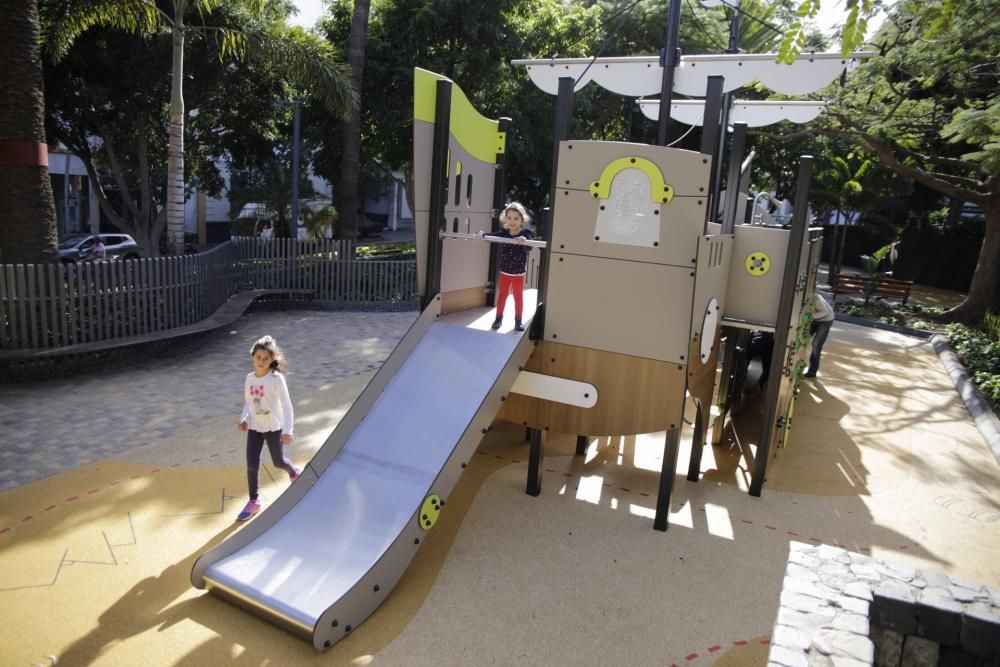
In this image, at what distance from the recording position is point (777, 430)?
7.69 metres

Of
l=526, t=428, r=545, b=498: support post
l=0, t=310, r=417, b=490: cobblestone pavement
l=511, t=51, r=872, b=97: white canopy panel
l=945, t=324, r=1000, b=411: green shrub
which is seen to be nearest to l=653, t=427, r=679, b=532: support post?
l=526, t=428, r=545, b=498: support post

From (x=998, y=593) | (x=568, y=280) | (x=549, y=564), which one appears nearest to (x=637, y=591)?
(x=549, y=564)

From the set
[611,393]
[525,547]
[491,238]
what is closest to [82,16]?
[491,238]

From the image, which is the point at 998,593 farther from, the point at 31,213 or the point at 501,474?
the point at 31,213

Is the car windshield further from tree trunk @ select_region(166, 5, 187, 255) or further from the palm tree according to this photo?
tree trunk @ select_region(166, 5, 187, 255)

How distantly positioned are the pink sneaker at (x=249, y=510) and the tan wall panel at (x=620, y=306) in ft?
8.96

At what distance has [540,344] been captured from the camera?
6.20 m

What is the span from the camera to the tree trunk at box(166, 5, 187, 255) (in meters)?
12.5

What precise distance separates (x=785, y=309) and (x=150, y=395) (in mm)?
7040

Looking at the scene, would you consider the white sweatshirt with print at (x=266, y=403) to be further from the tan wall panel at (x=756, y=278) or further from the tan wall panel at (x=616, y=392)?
the tan wall panel at (x=756, y=278)

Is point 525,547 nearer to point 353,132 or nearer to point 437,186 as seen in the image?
point 437,186

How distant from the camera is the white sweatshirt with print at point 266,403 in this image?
17.3ft

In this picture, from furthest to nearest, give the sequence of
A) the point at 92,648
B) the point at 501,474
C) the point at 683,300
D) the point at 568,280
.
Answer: the point at 501,474 → the point at 568,280 → the point at 683,300 → the point at 92,648

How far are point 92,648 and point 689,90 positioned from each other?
22.5 ft
